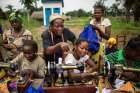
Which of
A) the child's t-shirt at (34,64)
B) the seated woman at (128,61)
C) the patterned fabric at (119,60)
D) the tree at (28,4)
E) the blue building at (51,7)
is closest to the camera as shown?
the seated woman at (128,61)

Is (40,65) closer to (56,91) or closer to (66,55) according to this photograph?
(66,55)

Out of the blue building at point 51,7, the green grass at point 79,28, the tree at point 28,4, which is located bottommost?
the green grass at point 79,28

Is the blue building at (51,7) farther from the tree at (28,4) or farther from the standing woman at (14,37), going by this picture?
the standing woman at (14,37)

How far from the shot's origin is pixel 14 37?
654 cm

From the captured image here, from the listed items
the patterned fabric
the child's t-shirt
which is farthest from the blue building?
the patterned fabric

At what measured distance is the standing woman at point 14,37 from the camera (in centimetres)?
629

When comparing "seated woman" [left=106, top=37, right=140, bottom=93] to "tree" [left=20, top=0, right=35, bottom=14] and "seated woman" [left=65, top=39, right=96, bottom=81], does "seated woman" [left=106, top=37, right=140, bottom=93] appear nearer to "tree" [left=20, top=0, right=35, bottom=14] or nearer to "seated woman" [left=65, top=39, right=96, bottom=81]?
"seated woman" [left=65, top=39, right=96, bottom=81]

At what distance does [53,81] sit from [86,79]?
0.36 meters

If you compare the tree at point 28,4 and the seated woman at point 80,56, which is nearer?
the seated woman at point 80,56

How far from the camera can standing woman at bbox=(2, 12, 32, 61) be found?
20.6 ft

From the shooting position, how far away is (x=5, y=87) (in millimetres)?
3943

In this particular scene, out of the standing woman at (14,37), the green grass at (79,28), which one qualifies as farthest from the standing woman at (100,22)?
the green grass at (79,28)

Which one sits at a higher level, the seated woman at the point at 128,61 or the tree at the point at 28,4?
the seated woman at the point at 128,61

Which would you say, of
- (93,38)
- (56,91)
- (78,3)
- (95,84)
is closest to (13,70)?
(56,91)
